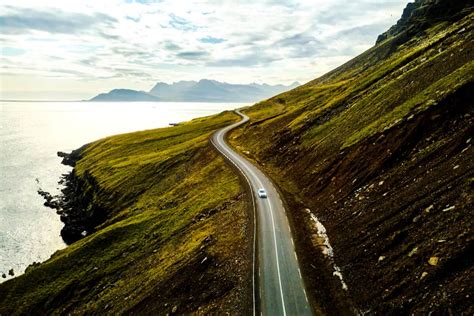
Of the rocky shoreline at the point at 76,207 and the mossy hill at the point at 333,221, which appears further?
the rocky shoreline at the point at 76,207

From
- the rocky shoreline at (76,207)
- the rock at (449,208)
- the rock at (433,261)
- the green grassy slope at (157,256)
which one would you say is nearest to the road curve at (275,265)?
the green grassy slope at (157,256)

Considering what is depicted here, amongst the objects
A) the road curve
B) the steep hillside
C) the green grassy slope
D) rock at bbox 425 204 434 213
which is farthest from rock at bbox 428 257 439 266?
the green grassy slope

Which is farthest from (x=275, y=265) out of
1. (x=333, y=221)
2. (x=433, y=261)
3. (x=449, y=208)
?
(x=449, y=208)

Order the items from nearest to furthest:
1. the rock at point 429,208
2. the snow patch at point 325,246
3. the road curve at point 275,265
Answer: the road curve at point 275,265 → the rock at point 429,208 → the snow patch at point 325,246

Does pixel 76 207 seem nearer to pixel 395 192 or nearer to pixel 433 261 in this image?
pixel 395 192

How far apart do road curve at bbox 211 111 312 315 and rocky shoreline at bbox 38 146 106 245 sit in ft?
154

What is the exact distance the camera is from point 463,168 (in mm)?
35094

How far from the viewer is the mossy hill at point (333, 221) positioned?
3043 centimetres

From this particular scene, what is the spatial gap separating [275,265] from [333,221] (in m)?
11.5

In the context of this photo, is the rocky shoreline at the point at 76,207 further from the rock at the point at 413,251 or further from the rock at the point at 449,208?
the rock at the point at 449,208

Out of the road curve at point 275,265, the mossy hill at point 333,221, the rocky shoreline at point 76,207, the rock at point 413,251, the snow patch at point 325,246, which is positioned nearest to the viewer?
the mossy hill at point 333,221

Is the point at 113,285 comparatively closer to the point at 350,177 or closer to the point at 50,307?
the point at 50,307

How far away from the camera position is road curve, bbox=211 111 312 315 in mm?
32438

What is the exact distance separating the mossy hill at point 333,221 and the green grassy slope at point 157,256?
23cm
